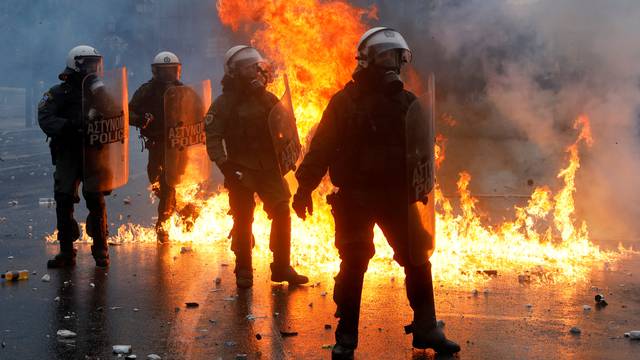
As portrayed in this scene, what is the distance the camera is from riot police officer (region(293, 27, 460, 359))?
4.99 metres

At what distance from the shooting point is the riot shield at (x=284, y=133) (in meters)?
7.08

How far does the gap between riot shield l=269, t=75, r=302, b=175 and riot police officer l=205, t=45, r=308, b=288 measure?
0.32 ft

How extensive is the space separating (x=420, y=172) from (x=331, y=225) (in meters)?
3.65

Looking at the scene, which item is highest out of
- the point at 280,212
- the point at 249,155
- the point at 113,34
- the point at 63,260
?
the point at 113,34

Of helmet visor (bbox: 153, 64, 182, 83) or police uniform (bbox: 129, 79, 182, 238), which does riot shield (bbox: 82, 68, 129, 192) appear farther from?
helmet visor (bbox: 153, 64, 182, 83)

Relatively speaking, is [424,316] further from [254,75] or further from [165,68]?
[165,68]

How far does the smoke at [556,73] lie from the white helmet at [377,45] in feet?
20.9

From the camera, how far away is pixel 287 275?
7.09 meters

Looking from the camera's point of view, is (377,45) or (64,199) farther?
(64,199)

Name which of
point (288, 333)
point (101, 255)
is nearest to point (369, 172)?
point (288, 333)

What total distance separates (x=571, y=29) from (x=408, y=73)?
7.56ft

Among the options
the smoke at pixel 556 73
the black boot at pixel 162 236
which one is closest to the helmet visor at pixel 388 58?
the black boot at pixel 162 236

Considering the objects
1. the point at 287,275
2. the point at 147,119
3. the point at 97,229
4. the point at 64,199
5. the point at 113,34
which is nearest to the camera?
the point at 287,275

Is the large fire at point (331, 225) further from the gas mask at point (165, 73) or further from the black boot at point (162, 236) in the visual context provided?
the gas mask at point (165, 73)
